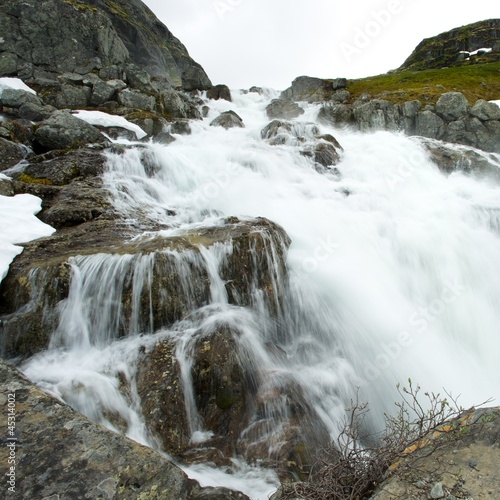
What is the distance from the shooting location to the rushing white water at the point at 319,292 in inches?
218

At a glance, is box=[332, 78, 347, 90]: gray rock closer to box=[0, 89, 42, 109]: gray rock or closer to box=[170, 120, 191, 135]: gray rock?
box=[170, 120, 191, 135]: gray rock

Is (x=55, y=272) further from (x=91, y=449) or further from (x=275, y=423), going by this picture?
(x=275, y=423)

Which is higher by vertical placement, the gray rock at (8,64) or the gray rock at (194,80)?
the gray rock at (194,80)

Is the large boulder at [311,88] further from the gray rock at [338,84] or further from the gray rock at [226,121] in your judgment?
the gray rock at [226,121]

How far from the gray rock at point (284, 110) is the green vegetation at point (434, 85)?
29.8ft

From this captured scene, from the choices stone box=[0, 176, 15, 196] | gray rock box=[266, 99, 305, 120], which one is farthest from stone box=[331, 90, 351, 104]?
stone box=[0, 176, 15, 196]

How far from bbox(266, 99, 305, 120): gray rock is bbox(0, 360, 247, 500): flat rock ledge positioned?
37872mm

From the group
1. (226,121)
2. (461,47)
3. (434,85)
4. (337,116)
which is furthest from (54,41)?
(461,47)

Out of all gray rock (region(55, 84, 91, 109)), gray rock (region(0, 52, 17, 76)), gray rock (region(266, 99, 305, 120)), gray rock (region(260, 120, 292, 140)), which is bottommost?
gray rock (region(260, 120, 292, 140))

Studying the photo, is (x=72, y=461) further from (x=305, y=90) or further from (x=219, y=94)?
(x=305, y=90)

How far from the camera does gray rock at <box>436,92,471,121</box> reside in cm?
2695

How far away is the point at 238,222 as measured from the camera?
8477 millimetres

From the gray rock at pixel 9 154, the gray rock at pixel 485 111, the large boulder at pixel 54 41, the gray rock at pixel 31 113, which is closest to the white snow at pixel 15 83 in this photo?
the large boulder at pixel 54 41

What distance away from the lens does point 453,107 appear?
88.8 feet
